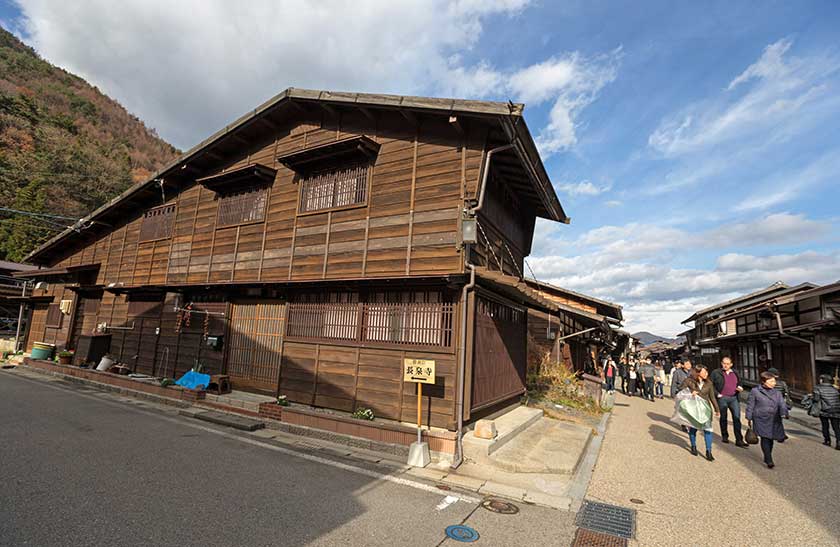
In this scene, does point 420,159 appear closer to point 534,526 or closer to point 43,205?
point 534,526

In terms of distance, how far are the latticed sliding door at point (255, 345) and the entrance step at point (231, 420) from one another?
126cm

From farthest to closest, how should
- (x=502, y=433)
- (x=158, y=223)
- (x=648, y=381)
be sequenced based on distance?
(x=648, y=381) → (x=158, y=223) → (x=502, y=433)

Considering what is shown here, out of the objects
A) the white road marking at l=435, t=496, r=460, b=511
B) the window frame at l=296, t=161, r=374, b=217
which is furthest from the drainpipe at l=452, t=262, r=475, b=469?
the window frame at l=296, t=161, r=374, b=217

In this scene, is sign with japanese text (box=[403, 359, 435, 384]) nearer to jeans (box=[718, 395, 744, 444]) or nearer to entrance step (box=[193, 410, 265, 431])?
entrance step (box=[193, 410, 265, 431])

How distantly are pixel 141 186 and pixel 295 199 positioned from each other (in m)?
8.29

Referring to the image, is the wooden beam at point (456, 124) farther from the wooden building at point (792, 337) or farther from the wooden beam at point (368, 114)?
the wooden building at point (792, 337)

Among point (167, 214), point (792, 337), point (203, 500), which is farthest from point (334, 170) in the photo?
point (792, 337)

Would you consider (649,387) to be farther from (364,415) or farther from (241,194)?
(241,194)

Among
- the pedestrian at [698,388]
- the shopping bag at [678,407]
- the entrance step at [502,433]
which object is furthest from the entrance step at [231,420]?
the pedestrian at [698,388]

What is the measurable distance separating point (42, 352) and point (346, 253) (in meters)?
17.5

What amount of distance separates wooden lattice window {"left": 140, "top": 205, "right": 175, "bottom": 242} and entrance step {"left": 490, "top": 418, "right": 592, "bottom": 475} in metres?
14.4

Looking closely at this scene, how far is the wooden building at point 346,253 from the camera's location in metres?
8.70

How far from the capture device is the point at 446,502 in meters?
5.69

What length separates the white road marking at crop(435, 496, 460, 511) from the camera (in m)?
5.48
